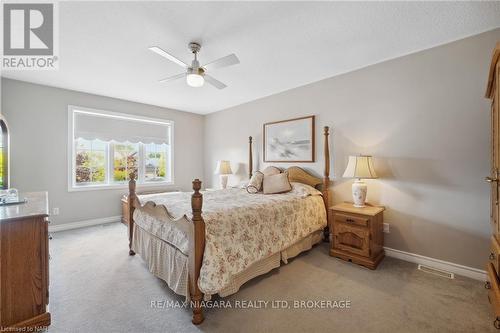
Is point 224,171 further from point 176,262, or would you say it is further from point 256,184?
point 176,262

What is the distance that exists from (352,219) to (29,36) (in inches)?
160

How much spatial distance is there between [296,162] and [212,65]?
2161 millimetres

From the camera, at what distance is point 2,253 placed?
1.43 metres

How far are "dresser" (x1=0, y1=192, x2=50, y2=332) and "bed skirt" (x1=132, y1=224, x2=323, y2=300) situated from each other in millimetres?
833

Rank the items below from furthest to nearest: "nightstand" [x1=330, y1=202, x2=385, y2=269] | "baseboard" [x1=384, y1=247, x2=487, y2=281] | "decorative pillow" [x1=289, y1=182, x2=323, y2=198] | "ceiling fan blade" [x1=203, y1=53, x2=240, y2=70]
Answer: "decorative pillow" [x1=289, y1=182, x2=323, y2=198] → "nightstand" [x1=330, y1=202, x2=385, y2=269] → "baseboard" [x1=384, y1=247, x2=487, y2=281] → "ceiling fan blade" [x1=203, y1=53, x2=240, y2=70]

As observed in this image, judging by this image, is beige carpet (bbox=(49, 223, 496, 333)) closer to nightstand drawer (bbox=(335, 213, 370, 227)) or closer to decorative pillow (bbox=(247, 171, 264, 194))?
nightstand drawer (bbox=(335, 213, 370, 227))

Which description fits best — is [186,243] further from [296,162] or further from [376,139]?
[376,139]

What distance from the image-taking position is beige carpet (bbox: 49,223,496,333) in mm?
1617

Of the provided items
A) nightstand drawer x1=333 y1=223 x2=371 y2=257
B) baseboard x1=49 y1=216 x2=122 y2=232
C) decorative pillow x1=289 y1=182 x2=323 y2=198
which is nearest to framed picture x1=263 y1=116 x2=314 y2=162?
decorative pillow x1=289 y1=182 x2=323 y2=198

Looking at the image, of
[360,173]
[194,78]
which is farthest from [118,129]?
[360,173]

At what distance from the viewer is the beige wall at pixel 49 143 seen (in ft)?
11.0

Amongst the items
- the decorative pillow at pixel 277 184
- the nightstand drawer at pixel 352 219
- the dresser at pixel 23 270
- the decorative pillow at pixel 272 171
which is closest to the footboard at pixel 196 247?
the dresser at pixel 23 270

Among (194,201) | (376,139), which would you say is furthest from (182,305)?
(376,139)

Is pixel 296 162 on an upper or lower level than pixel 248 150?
lower
